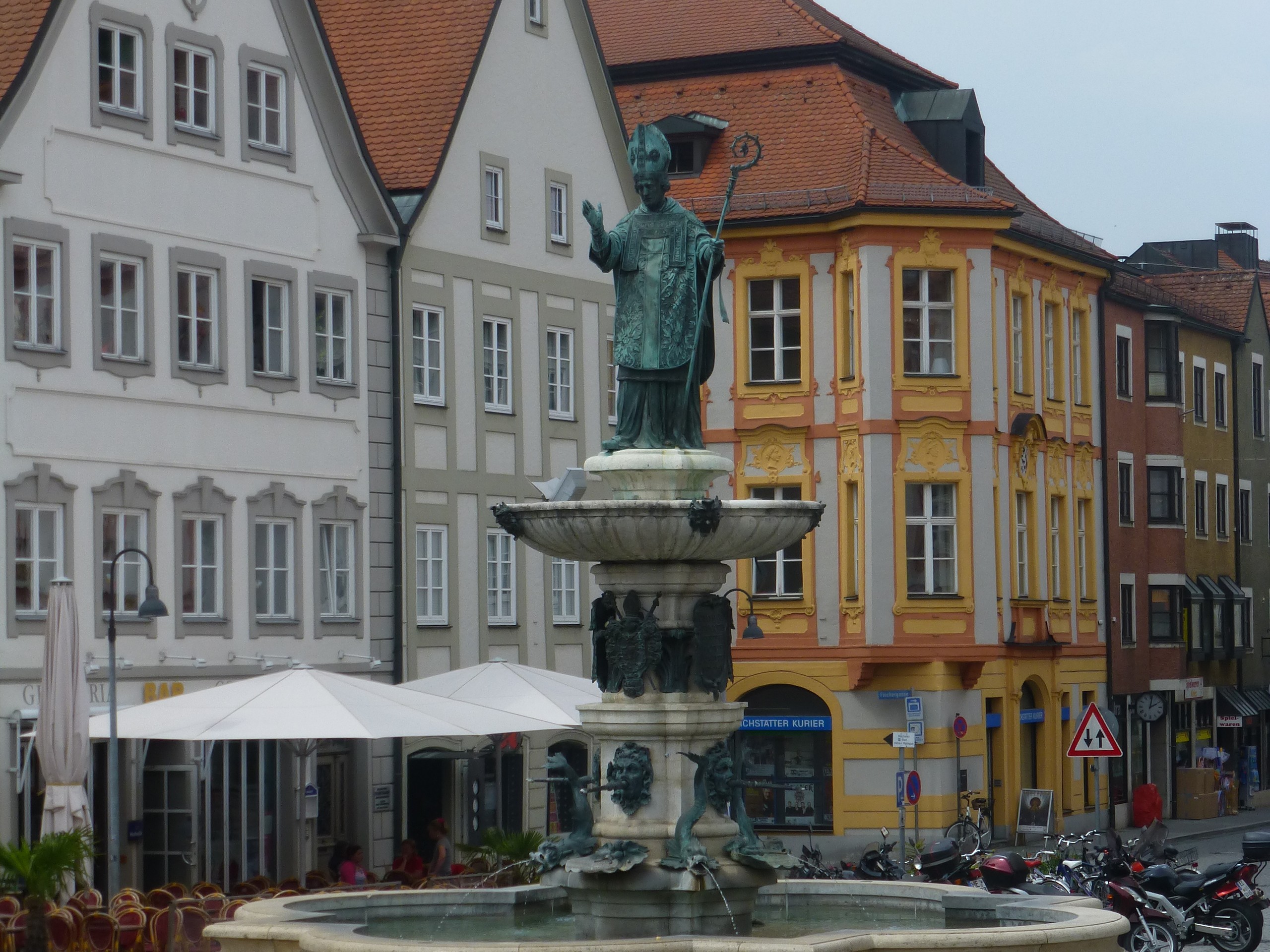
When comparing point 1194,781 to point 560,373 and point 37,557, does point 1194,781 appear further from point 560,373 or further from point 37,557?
point 37,557

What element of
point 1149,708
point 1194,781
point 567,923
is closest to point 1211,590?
point 1194,781

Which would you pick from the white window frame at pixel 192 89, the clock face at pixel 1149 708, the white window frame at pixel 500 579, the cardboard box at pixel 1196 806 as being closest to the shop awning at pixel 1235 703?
the cardboard box at pixel 1196 806

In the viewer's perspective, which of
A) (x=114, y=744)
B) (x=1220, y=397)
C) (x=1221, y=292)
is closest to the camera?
(x=114, y=744)

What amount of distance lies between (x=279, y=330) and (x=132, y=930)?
14448 mm

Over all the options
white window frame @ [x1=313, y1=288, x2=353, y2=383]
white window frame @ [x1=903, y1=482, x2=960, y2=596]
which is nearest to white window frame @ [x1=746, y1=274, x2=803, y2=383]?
white window frame @ [x1=903, y1=482, x2=960, y2=596]

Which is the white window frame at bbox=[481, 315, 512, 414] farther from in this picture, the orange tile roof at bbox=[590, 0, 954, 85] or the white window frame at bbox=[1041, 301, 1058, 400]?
the white window frame at bbox=[1041, 301, 1058, 400]

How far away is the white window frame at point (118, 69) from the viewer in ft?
102

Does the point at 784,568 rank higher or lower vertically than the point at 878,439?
lower

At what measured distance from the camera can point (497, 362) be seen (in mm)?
38938

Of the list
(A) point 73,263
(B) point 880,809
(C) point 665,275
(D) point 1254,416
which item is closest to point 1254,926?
(C) point 665,275

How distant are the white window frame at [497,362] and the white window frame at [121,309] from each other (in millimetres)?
7773

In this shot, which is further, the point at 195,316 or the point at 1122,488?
the point at 1122,488

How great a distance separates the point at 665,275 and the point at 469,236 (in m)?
20.2

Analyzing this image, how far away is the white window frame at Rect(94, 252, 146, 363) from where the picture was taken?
1219 inches
